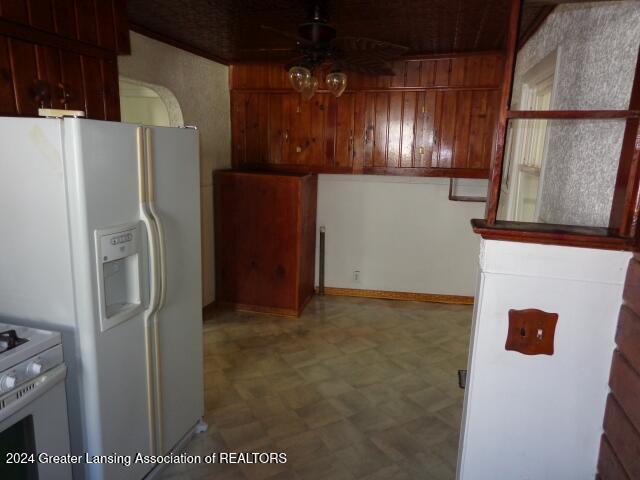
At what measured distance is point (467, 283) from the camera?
4.41 metres

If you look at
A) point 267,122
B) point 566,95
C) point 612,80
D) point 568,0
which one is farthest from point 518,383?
point 267,122

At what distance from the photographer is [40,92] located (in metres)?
1.89

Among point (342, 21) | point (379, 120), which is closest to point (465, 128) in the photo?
point (379, 120)

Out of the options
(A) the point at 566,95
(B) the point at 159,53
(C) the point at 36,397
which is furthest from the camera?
(B) the point at 159,53

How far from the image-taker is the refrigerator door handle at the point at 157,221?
179 centimetres

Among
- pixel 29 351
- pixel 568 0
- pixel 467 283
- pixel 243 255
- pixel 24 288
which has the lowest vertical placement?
pixel 467 283

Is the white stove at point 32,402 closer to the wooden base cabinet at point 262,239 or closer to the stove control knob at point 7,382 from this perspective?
the stove control knob at point 7,382

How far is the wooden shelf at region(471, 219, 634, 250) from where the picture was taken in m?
1.28

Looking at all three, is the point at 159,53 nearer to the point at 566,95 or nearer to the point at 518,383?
the point at 566,95

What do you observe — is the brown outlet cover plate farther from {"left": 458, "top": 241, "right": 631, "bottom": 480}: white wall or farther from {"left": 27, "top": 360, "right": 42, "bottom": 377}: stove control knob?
{"left": 27, "top": 360, "right": 42, "bottom": 377}: stove control knob

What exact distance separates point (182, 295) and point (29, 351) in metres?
0.77

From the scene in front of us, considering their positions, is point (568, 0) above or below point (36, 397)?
above

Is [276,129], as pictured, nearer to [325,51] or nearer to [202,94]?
[202,94]

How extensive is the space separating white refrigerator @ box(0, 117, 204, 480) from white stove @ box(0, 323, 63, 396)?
8 centimetres
